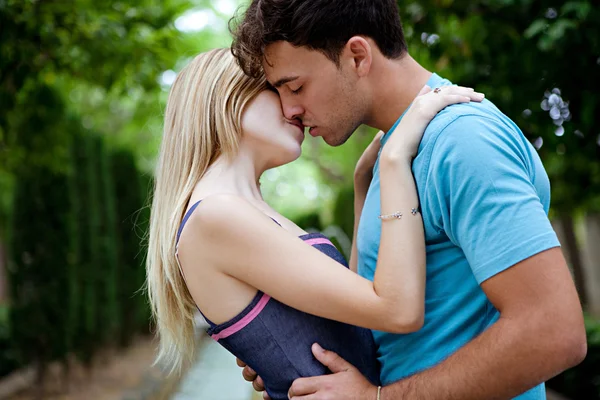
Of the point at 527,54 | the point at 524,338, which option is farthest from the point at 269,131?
the point at 527,54

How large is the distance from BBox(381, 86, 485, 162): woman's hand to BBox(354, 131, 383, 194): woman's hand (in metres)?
0.66

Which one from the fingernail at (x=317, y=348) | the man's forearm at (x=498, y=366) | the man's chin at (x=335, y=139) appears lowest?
the fingernail at (x=317, y=348)

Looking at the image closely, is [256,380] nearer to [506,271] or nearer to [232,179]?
[232,179]

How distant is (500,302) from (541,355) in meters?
0.16

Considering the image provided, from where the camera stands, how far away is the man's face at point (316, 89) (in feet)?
7.50

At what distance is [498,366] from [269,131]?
1.16 m

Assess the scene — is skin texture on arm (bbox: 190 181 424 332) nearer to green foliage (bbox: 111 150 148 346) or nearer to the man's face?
the man's face

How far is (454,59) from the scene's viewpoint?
5.04 meters

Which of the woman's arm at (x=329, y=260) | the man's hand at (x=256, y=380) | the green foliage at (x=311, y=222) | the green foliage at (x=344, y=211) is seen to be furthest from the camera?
the green foliage at (x=311, y=222)

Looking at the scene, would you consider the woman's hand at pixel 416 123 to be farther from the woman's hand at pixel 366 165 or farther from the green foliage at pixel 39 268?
the green foliage at pixel 39 268

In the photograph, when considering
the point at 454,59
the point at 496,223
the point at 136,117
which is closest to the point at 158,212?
the point at 496,223

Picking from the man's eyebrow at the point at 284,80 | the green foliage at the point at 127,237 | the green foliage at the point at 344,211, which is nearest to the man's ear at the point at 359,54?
the man's eyebrow at the point at 284,80

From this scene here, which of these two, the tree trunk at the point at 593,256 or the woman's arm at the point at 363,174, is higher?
the woman's arm at the point at 363,174

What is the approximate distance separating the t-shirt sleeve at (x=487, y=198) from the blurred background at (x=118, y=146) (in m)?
1.64
